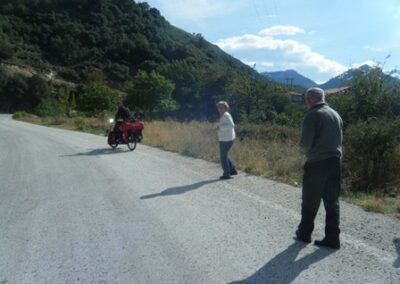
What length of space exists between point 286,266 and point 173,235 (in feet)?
5.63

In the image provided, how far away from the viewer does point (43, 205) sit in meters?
7.84

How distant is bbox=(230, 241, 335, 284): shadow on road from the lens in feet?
14.8

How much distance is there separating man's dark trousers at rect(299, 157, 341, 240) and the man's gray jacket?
10 cm

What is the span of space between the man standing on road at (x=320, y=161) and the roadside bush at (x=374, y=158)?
4496mm

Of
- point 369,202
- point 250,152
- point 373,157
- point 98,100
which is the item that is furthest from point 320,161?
point 98,100

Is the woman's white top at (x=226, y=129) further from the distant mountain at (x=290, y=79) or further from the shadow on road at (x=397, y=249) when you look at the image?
the distant mountain at (x=290, y=79)

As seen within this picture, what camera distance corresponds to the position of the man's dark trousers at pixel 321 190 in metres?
5.64

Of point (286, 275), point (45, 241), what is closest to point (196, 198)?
point (45, 241)

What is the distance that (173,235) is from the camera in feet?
19.5

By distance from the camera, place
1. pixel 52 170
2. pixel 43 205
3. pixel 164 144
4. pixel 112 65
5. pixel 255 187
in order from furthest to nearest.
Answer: pixel 112 65, pixel 164 144, pixel 52 170, pixel 255 187, pixel 43 205

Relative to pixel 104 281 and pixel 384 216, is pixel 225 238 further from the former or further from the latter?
pixel 384 216

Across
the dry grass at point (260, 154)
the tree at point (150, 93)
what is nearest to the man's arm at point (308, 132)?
the dry grass at point (260, 154)

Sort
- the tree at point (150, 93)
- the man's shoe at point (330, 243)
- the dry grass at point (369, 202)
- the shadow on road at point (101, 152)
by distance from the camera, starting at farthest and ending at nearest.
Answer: the tree at point (150, 93) < the shadow on road at point (101, 152) < the dry grass at point (369, 202) < the man's shoe at point (330, 243)

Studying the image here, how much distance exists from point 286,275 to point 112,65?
111 metres
